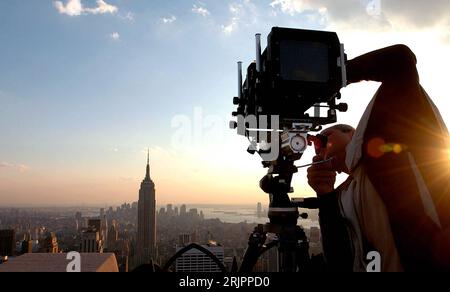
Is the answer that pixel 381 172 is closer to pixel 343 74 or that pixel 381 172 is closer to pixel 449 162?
pixel 449 162

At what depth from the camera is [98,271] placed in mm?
1268

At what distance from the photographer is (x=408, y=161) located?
1.13 m

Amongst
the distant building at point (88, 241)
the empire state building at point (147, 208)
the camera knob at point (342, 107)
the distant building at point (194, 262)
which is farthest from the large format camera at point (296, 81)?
the empire state building at point (147, 208)

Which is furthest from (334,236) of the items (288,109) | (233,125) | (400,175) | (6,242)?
(6,242)

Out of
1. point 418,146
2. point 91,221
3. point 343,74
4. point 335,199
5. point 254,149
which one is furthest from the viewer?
point 91,221

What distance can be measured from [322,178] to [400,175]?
796 mm

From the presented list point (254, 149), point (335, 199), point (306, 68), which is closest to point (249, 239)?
point (254, 149)

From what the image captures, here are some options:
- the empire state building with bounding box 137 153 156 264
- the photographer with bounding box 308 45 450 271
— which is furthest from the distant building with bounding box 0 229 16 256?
the empire state building with bounding box 137 153 156 264

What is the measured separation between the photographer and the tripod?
0.69 meters

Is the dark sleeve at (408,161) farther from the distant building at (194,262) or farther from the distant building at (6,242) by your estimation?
the distant building at (6,242)

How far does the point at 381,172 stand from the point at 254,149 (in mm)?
1351

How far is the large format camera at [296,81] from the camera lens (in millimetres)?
1875
